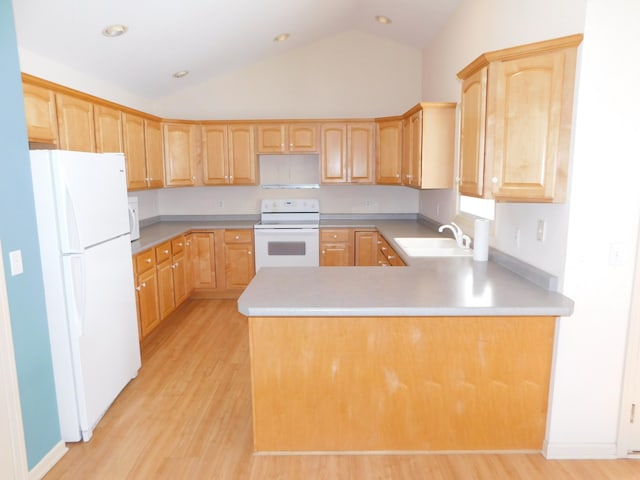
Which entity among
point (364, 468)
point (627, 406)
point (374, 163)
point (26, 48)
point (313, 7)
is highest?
point (313, 7)

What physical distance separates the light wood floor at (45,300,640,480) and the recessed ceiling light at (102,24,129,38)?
2569mm

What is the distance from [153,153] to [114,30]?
1729 mm

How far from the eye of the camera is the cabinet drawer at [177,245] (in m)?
4.62

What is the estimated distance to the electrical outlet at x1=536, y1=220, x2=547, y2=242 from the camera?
2369mm

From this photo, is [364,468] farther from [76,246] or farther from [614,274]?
[76,246]

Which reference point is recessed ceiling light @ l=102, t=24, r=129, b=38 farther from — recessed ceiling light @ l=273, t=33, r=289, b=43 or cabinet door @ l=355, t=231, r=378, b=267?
cabinet door @ l=355, t=231, r=378, b=267

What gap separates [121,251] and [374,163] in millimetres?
3180

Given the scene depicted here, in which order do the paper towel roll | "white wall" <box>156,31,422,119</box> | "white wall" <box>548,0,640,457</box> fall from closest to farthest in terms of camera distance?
1. "white wall" <box>548,0,640,457</box>
2. the paper towel roll
3. "white wall" <box>156,31,422,119</box>

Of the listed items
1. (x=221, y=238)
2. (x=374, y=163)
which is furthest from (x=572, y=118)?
(x=221, y=238)

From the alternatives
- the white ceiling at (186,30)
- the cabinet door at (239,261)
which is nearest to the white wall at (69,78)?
the white ceiling at (186,30)

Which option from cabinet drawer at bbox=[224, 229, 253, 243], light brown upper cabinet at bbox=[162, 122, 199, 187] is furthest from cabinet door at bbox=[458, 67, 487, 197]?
light brown upper cabinet at bbox=[162, 122, 199, 187]

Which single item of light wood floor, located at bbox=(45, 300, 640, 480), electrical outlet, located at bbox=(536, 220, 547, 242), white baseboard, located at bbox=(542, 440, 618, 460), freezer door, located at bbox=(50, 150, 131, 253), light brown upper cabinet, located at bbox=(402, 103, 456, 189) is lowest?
light wood floor, located at bbox=(45, 300, 640, 480)

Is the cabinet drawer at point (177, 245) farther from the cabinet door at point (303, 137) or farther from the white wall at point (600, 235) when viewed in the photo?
the white wall at point (600, 235)

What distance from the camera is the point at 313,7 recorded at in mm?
4156
